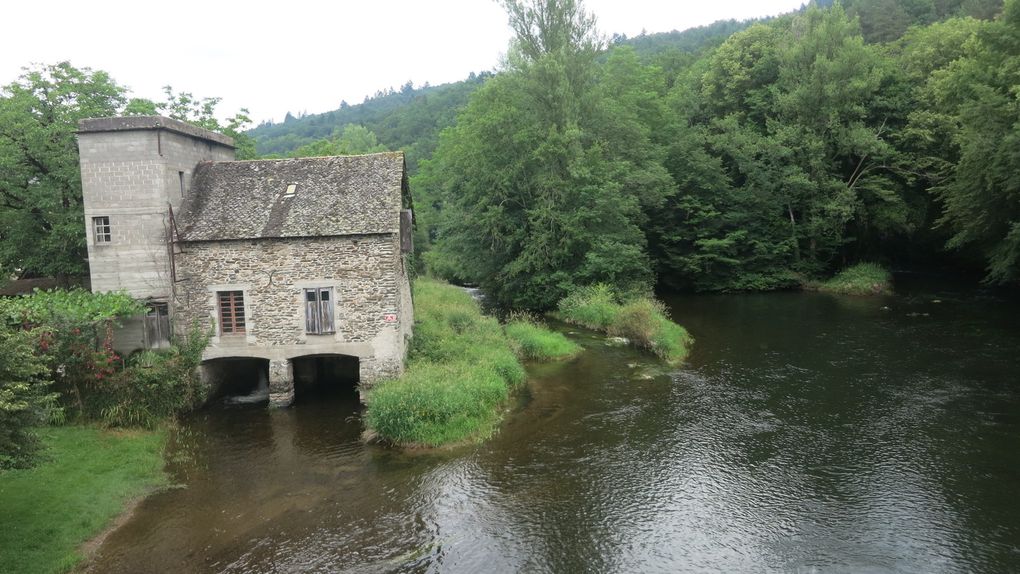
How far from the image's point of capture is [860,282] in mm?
39812

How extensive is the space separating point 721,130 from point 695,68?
31.2 ft

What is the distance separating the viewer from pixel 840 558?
1143 centimetres

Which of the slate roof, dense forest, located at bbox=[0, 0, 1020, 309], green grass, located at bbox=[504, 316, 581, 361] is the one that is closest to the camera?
the slate roof

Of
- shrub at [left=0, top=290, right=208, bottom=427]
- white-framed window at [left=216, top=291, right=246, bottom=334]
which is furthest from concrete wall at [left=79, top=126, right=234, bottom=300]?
white-framed window at [left=216, top=291, right=246, bottom=334]

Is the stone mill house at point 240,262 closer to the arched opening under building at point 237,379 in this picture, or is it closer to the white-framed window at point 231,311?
the white-framed window at point 231,311

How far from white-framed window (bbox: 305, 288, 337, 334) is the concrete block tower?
4.32 m

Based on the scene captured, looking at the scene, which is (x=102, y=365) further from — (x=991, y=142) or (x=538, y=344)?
(x=991, y=142)

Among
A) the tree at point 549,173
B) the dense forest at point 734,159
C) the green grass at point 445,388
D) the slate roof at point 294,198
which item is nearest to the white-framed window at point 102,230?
the slate roof at point 294,198

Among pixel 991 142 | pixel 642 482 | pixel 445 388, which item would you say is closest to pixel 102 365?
pixel 445 388

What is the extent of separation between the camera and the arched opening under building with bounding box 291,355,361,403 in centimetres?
2219

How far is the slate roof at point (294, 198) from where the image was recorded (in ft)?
63.9

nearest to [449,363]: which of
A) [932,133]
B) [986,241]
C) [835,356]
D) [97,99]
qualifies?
[835,356]

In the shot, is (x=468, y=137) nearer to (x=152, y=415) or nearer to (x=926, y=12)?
(x=152, y=415)

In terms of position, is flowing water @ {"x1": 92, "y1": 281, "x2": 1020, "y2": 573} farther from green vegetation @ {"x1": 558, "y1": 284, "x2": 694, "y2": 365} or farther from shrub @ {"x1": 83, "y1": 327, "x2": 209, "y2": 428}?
green vegetation @ {"x1": 558, "y1": 284, "x2": 694, "y2": 365}
